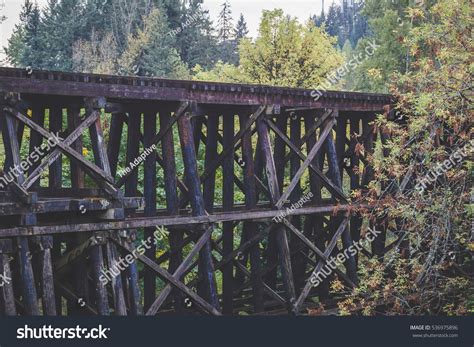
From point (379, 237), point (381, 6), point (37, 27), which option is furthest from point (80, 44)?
point (379, 237)

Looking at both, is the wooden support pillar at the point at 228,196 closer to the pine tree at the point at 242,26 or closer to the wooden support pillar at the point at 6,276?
the wooden support pillar at the point at 6,276

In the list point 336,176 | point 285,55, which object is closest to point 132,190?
point 336,176

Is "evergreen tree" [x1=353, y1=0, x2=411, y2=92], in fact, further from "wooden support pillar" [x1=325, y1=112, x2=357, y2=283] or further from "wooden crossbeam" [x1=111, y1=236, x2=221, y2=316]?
"wooden crossbeam" [x1=111, y1=236, x2=221, y2=316]

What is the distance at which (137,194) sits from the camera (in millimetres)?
11852

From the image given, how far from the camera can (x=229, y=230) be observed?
39.6 feet

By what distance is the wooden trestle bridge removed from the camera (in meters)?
8.45

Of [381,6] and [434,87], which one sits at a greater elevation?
[381,6]

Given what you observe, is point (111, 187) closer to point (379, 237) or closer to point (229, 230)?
point (229, 230)

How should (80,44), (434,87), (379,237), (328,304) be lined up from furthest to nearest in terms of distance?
(80,44), (379,237), (328,304), (434,87)

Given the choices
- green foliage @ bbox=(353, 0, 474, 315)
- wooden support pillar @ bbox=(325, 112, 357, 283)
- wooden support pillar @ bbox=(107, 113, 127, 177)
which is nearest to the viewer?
green foliage @ bbox=(353, 0, 474, 315)

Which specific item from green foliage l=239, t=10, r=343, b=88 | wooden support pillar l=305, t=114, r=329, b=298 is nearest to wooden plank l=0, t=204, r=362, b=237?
wooden support pillar l=305, t=114, r=329, b=298

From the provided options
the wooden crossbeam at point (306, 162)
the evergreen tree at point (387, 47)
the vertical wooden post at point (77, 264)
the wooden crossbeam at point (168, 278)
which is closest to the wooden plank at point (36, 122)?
the vertical wooden post at point (77, 264)

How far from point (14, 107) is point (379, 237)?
785cm

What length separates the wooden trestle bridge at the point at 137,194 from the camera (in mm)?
8445
